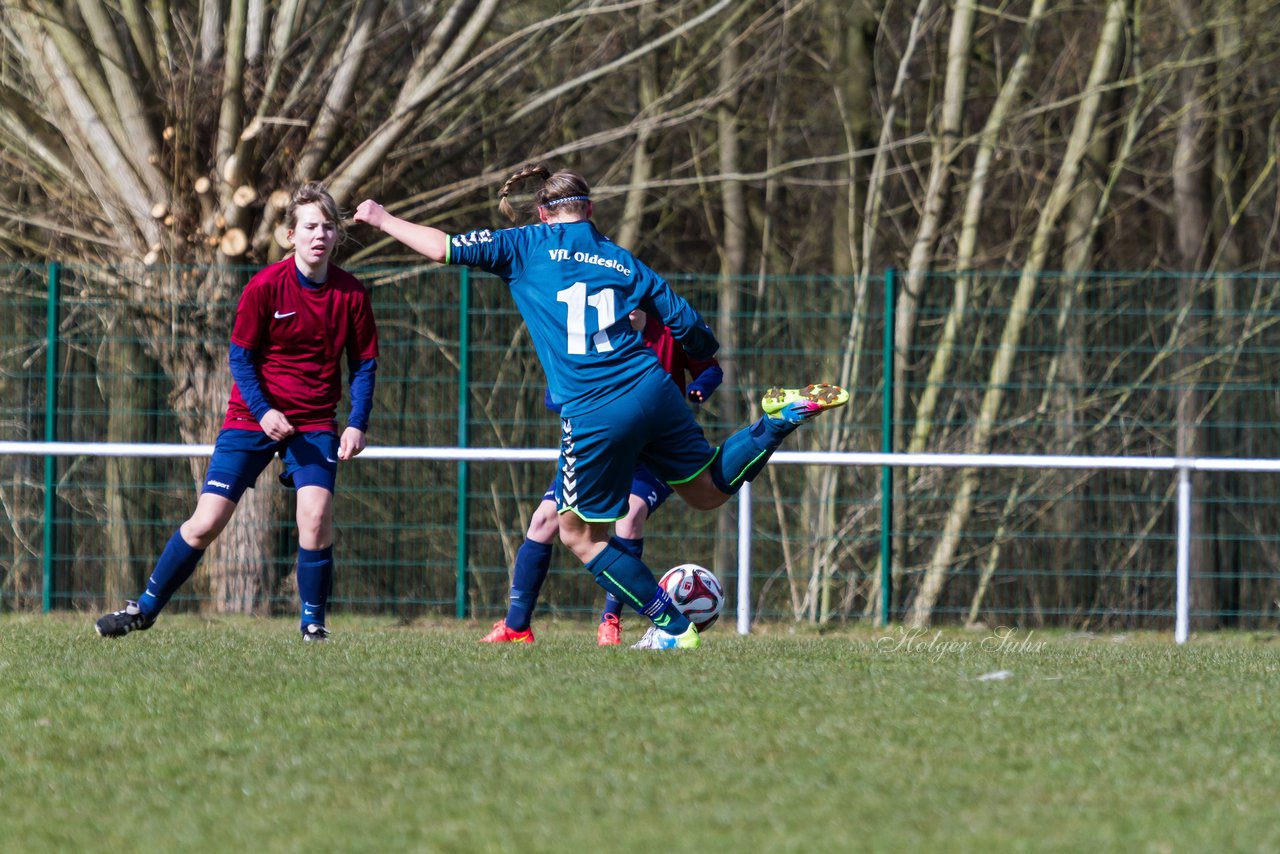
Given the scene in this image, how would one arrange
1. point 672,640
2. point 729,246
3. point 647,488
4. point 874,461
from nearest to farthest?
point 672,640
point 647,488
point 874,461
point 729,246

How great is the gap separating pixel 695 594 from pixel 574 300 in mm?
1637

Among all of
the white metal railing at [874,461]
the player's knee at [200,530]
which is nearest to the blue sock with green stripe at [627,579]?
the player's knee at [200,530]

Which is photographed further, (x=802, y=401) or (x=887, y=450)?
(x=887, y=450)

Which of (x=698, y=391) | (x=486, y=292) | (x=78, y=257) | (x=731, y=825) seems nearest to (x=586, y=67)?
(x=486, y=292)

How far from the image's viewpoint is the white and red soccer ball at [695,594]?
6.96 metres

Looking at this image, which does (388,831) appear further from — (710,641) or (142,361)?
(142,361)

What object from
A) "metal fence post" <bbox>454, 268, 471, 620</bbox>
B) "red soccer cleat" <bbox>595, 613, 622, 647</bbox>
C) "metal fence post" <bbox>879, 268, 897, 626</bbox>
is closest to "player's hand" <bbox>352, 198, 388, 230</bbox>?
"red soccer cleat" <bbox>595, 613, 622, 647</bbox>

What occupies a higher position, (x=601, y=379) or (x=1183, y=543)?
(x=601, y=379)

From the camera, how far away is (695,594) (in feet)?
22.9

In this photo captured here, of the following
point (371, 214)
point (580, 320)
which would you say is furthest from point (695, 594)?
point (371, 214)

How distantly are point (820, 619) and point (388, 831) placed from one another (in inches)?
274

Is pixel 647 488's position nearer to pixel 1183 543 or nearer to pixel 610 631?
pixel 610 631

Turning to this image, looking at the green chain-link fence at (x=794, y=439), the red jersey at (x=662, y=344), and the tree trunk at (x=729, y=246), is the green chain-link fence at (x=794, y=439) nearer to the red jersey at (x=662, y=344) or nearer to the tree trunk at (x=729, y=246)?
the tree trunk at (x=729, y=246)

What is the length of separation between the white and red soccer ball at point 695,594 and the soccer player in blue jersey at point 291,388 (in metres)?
1.49
